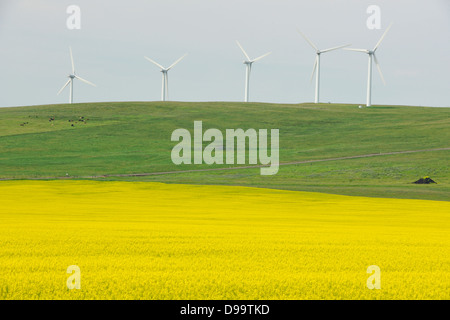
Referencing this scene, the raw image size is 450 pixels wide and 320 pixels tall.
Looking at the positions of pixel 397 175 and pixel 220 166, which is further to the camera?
pixel 220 166

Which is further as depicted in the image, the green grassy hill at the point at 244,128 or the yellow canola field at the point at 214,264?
the green grassy hill at the point at 244,128

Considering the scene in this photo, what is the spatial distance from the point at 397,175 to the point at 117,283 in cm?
6299

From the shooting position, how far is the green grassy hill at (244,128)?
66062mm

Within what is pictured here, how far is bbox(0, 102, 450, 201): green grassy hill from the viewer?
66.1 metres

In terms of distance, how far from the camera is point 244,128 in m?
112

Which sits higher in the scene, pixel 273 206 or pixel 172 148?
pixel 172 148

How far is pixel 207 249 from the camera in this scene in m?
12.4

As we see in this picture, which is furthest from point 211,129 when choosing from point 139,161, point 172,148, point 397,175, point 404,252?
point 404,252

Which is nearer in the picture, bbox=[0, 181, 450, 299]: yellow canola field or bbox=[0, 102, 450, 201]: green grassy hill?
bbox=[0, 181, 450, 299]: yellow canola field

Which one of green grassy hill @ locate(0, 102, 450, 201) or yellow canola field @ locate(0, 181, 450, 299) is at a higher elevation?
green grassy hill @ locate(0, 102, 450, 201)

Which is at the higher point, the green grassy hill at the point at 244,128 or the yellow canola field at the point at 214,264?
the green grassy hill at the point at 244,128

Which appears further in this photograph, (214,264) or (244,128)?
(244,128)

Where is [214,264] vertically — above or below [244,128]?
below
